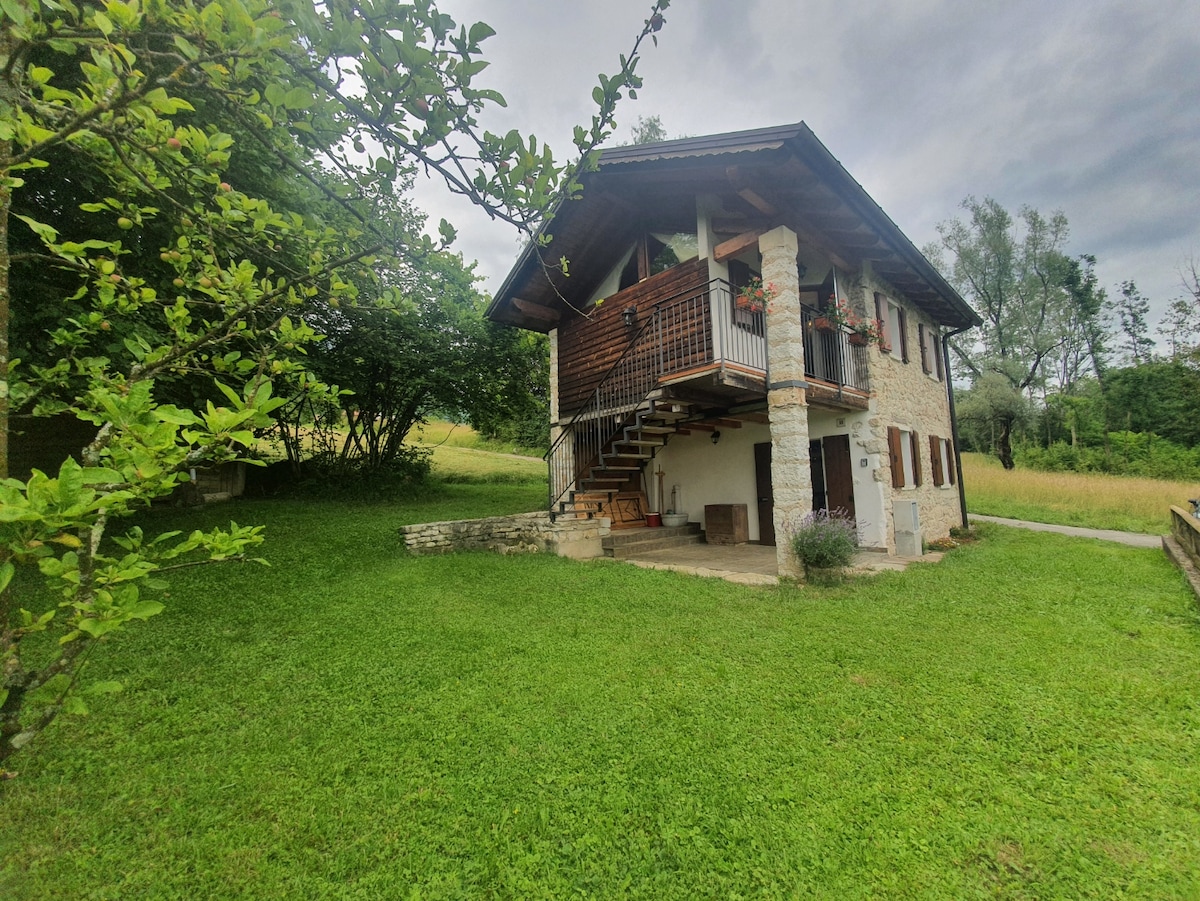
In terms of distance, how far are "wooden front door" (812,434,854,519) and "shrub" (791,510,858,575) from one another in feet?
9.35

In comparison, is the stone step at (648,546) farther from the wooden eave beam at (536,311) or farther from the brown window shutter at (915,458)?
the wooden eave beam at (536,311)

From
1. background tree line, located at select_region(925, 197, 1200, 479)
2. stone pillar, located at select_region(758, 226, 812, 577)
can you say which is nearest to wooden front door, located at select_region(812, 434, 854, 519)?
stone pillar, located at select_region(758, 226, 812, 577)

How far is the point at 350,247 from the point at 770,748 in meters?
3.55

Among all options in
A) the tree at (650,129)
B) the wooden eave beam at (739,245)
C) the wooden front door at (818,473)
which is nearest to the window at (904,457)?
the wooden front door at (818,473)

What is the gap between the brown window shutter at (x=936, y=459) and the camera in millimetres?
9969

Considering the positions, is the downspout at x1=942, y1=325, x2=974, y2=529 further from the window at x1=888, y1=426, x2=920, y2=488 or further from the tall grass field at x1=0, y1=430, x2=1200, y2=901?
the tall grass field at x1=0, y1=430, x2=1200, y2=901

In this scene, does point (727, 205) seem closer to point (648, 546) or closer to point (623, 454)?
point (623, 454)

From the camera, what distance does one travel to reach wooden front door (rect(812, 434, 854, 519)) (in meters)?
8.43

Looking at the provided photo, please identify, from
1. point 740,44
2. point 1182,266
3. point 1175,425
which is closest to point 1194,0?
point 740,44

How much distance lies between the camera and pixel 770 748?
249 cm

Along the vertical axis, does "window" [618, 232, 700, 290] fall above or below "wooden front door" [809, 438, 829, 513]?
above

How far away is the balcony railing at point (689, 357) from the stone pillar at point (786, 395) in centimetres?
56

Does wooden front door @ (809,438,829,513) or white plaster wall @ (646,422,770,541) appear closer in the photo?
wooden front door @ (809,438,829,513)

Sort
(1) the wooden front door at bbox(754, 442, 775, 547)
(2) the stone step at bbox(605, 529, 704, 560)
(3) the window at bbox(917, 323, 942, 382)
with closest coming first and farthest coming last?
(2) the stone step at bbox(605, 529, 704, 560)
(1) the wooden front door at bbox(754, 442, 775, 547)
(3) the window at bbox(917, 323, 942, 382)
